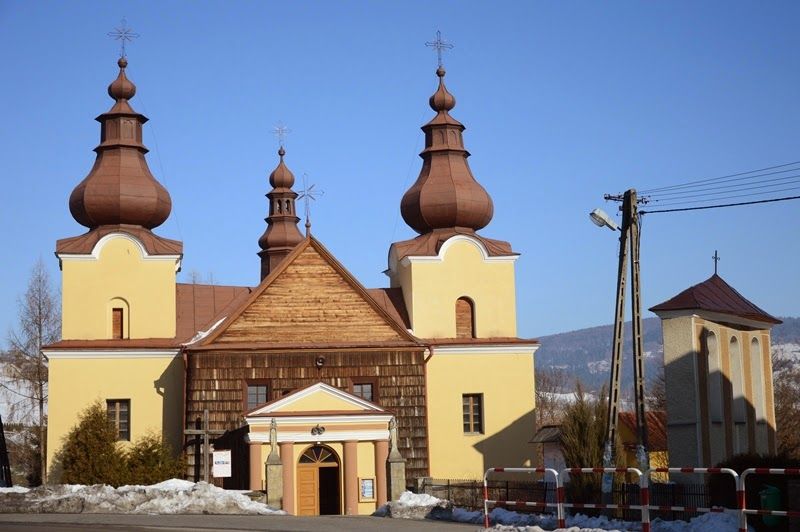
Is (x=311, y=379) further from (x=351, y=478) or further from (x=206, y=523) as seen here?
(x=206, y=523)

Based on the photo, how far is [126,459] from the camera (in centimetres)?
3503

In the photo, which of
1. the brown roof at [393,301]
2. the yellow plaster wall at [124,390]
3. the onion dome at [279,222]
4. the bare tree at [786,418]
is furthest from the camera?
the onion dome at [279,222]

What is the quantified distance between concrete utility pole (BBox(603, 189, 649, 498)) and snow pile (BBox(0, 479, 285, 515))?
786cm

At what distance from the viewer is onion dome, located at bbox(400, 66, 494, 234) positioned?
40219 millimetres

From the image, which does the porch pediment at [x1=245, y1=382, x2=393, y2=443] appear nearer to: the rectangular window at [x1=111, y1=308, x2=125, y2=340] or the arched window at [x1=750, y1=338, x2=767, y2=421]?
the rectangular window at [x1=111, y1=308, x2=125, y2=340]

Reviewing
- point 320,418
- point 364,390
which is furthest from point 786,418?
point 320,418

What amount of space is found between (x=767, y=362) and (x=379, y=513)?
11.3 m

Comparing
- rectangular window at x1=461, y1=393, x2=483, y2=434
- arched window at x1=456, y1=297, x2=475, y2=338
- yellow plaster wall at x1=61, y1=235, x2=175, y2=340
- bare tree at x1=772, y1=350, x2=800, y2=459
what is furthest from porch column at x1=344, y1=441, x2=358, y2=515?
bare tree at x1=772, y1=350, x2=800, y2=459

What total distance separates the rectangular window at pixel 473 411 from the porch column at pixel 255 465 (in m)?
8.22

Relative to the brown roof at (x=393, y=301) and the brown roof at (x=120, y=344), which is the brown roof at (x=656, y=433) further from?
the brown roof at (x=120, y=344)

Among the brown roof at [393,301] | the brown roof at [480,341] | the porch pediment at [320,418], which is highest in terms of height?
the brown roof at [393,301]

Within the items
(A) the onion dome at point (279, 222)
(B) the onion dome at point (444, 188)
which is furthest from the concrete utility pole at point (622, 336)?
(A) the onion dome at point (279, 222)

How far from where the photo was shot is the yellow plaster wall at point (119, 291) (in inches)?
1470

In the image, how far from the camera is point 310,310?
3672 cm
